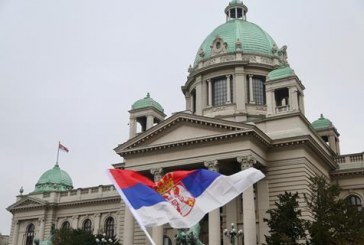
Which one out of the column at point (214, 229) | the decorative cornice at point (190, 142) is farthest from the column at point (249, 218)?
the column at point (214, 229)

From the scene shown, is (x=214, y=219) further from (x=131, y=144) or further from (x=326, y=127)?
(x=326, y=127)

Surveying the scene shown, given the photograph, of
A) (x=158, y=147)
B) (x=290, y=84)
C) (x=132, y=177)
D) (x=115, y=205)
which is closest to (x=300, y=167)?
(x=290, y=84)

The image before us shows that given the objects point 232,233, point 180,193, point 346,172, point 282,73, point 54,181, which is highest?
point 282,73

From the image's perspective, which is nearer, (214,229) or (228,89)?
(214,229)

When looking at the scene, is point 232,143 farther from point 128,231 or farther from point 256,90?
point 256,90

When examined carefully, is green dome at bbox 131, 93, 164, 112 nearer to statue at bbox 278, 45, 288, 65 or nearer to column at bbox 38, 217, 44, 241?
statue at bbox 278, 45, 288, 65

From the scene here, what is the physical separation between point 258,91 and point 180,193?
119 feet

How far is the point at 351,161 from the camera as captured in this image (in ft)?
153

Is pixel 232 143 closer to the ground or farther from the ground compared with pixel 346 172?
farther from the ground

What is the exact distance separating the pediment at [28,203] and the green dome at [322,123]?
115 ft

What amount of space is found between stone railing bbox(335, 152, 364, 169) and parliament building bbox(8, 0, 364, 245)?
0.31 feet

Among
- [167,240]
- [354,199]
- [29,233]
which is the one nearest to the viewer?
[167,240]

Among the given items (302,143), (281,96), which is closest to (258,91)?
(281,96)

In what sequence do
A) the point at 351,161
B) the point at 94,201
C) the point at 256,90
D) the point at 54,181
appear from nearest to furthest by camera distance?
1. the point at 351,161
2. the point at 256,90
3. the point at 94,201
4. the point at 54,181
